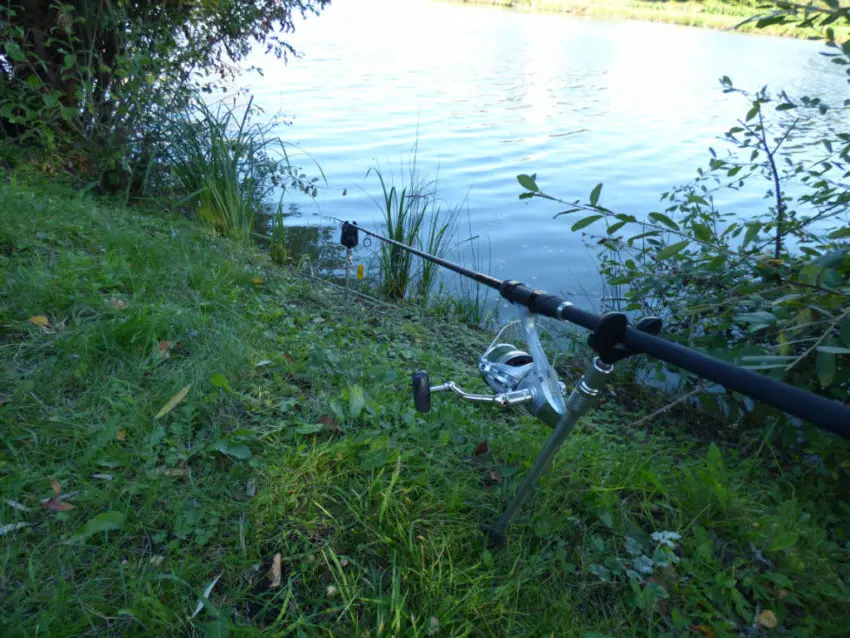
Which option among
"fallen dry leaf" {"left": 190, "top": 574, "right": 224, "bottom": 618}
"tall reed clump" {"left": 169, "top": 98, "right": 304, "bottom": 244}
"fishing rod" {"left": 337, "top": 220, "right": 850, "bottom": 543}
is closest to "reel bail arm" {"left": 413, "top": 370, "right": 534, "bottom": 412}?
"fishing rod" {"left": 337, "top": 220, "right": 850, "bottom": 543}

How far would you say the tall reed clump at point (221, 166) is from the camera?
16.9 feet

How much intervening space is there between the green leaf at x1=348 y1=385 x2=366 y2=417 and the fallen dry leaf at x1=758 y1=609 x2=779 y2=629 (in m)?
1.37

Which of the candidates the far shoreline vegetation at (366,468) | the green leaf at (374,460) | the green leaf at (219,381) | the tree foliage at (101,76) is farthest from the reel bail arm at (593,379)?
the tree foliage at (101,76)

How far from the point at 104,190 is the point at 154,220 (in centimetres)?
114

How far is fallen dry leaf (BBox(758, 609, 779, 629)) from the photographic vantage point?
1754 mm

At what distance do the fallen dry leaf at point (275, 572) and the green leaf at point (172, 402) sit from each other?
0.71 metres

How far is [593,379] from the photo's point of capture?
142cm

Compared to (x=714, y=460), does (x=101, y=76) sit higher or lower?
higher

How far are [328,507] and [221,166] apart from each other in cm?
413

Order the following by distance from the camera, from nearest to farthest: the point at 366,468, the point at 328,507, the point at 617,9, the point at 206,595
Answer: the point at 206,595 → the point at 328,507 → the point at 366,468 → the point at 617,9

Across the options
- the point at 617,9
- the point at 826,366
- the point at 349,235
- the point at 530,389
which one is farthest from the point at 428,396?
the point at 617,9

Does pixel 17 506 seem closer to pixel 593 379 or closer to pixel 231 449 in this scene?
pixel 231 449

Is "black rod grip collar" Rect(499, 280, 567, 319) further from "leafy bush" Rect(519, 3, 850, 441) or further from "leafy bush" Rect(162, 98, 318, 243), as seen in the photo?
"leafy bush" Rect(162, 98, 318, 243)

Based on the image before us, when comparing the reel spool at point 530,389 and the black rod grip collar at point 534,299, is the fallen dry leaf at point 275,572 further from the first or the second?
the black rod grip collar at point 534,299
